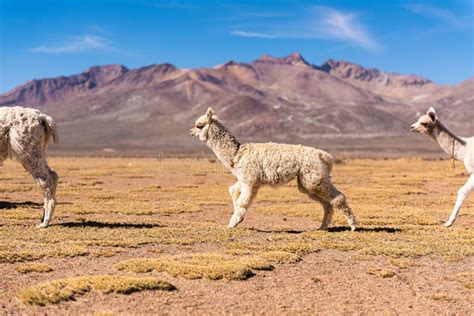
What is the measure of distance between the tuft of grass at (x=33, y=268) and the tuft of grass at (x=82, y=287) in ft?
3.48

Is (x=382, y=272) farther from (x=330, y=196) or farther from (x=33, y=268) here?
(x=33, y=268)

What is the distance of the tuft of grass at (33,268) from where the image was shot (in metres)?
9.80

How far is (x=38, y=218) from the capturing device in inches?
675

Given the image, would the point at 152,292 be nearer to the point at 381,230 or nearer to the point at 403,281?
the point at 403,281

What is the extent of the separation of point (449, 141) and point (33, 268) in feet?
38.7

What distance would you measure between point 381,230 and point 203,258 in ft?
22.0

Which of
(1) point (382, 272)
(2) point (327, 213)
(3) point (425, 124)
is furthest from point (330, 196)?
(1) point (382, 272)

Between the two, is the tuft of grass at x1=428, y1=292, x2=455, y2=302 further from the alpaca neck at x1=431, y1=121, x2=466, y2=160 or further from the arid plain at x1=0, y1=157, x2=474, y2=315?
the alpaca neck at x1=431, y1=121, x2=466, y2=160

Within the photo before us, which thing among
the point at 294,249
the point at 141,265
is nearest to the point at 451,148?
the point at 294,249

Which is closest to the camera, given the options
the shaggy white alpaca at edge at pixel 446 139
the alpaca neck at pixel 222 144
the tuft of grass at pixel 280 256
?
the tuft of grass at pixel 280 256

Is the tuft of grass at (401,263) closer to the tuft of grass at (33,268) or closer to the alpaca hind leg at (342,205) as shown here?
the alpaca hind leg at (342,205)

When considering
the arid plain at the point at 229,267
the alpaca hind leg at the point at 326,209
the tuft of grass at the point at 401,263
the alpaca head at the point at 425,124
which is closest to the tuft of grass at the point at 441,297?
the arid plain at the point at 229,267

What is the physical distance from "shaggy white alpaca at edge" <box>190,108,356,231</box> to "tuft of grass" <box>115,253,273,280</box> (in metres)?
3.77

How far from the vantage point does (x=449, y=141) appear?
643 inches
